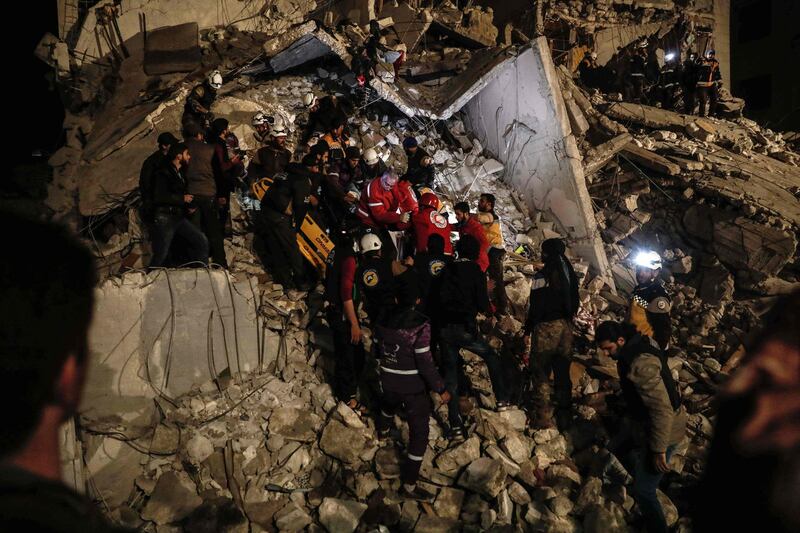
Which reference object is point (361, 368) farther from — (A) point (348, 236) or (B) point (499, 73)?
(B) point (499, 73)

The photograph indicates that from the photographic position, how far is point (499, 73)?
8250 mm

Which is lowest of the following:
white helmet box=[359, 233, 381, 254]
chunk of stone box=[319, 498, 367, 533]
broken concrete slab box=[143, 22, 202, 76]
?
chunk of stone box=[319, 498, 367, 533]

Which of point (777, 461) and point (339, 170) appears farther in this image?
point (339, 170)

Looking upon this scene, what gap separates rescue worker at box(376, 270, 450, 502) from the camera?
386 cm

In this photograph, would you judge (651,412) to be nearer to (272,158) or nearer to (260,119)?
(272,158)

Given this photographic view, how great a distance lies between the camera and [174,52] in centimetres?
905

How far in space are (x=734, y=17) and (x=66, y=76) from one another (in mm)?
24303

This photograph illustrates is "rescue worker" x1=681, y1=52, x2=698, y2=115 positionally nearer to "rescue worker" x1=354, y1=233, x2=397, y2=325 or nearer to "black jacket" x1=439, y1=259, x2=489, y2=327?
"black jacket" x1=439, y1=259, x2=489, y2=327

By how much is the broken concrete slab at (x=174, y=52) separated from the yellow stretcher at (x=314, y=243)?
544cm

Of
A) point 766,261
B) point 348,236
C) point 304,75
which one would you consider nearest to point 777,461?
point 348,236

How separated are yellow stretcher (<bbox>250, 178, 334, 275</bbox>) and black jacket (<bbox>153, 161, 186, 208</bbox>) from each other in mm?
1429

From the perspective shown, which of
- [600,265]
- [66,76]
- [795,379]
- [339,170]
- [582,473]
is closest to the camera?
[795,379]

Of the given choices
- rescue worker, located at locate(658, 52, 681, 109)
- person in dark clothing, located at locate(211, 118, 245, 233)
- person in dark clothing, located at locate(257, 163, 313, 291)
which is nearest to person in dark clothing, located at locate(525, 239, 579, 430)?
person in dark clothing, located at locate(257, 163, 313, 291)

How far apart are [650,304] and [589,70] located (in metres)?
13.4
